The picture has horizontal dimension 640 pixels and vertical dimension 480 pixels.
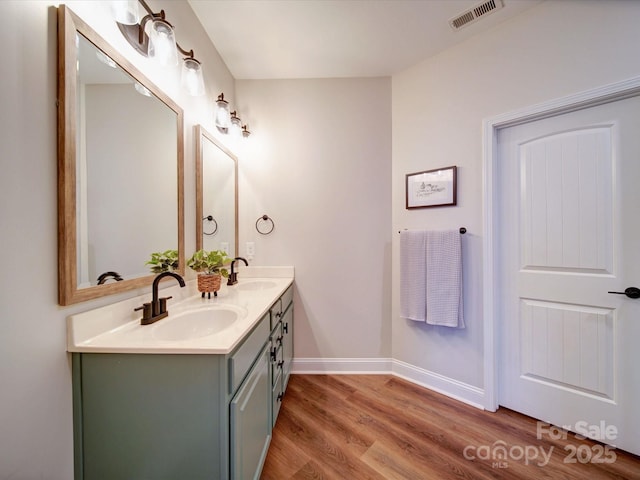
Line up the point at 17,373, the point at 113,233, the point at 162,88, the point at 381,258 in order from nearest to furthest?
the point at 17,373, the point at 113,233, the point at 162,88, the point at 381,258

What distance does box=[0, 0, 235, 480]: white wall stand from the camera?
64 centimetres

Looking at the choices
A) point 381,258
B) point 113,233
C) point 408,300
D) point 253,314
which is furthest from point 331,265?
point 113,233

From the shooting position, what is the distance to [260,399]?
1101 millimetres

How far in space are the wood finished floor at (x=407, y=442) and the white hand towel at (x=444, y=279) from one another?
613mm

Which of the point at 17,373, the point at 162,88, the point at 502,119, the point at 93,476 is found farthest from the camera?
the point at 502,119

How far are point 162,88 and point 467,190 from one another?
2057 mm

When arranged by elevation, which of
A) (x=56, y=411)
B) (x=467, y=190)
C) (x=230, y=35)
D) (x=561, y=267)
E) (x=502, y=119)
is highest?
(x=230, y=35)

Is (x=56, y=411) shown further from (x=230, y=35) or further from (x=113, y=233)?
(x=230, y=35)

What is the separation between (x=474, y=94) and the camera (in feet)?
5.60

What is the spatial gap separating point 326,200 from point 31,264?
1.77 m

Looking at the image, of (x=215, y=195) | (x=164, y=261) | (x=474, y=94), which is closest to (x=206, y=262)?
(x=164, y=261)

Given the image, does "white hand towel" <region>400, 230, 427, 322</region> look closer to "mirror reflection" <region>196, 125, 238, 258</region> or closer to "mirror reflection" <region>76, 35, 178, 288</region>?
"mirror reflection" <region>196, 125, 238, 258</region>

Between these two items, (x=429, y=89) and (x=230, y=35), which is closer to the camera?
(x=230, y=35)

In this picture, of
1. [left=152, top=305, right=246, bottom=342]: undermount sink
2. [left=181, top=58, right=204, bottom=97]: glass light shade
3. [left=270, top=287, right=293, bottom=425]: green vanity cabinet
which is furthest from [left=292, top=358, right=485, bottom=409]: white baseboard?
[left=181, top=58, right=204, bottom=97]: glass light shade
